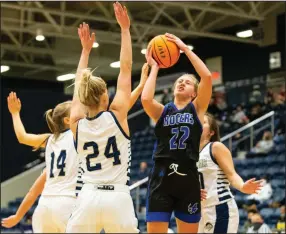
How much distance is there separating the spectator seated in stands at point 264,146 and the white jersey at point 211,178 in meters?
9.83

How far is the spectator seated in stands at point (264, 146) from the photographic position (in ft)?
50.6

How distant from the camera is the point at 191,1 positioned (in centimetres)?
1784

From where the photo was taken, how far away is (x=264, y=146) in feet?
50.9

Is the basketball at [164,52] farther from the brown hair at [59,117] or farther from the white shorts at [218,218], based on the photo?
the white shorts at [218,218]

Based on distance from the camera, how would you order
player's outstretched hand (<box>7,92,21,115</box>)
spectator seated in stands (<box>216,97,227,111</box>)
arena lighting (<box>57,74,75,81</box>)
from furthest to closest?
arena lighting (<box>57,74,75,81</box>) → spectator seated in stands (<box>216,97,227,111</box>) → player's outstretched hand (<box>7,92,21,115</box>)

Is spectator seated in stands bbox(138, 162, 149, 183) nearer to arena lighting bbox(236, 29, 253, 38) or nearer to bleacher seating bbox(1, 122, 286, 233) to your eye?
bleacher seating bbox(1, 122, 286, 233)

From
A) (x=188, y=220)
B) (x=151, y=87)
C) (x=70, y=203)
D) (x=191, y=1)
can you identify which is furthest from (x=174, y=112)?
(x=191, y=1)

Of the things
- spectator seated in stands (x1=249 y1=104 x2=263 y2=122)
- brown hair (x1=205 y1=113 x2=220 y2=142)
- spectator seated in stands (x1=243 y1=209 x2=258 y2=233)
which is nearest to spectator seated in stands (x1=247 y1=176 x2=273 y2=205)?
spectator seated in stands (x1=243 y1=209 x2=258 y2=233)

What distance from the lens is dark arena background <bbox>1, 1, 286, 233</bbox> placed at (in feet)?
56.6

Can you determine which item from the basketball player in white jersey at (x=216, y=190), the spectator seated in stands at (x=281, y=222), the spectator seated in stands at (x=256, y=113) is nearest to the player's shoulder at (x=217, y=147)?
the basketball player in white jersey at (x=216, y=190)

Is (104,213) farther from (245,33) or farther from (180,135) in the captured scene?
(245,33)

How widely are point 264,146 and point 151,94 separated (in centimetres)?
1109

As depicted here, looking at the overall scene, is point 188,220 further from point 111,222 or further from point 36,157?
point 36,157

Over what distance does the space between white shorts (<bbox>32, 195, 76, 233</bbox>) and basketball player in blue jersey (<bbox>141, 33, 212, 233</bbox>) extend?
2.93ft
